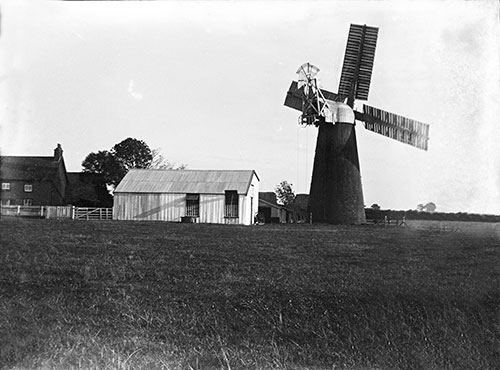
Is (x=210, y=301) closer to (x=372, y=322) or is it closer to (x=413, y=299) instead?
(x=372, y=322)

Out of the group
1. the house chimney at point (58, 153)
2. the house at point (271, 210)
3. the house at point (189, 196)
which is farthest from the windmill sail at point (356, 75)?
the house chimney at point (58, 153)

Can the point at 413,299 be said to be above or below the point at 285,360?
above

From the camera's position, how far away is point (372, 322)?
6016mm

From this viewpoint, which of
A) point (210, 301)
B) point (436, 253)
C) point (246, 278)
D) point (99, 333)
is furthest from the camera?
point (436, 253)

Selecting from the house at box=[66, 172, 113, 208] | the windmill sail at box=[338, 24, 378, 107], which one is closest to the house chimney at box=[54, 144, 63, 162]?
the house at box=[66, 172, 113, 208]

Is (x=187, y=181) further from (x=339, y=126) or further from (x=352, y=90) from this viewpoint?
(x=339, y=126)

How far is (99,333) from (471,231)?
4783 millimetres

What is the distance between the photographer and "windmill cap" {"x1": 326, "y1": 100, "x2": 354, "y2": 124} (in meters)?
18.4

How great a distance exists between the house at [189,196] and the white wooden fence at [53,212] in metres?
0.38

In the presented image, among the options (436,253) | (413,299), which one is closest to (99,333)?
(413,299)

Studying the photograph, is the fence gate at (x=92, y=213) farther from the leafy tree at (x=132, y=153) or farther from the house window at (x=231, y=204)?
the house window at (x=231, y=204)

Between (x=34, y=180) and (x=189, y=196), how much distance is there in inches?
89.7

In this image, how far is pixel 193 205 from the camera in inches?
288

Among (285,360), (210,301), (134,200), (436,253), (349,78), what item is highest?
(349,78)
